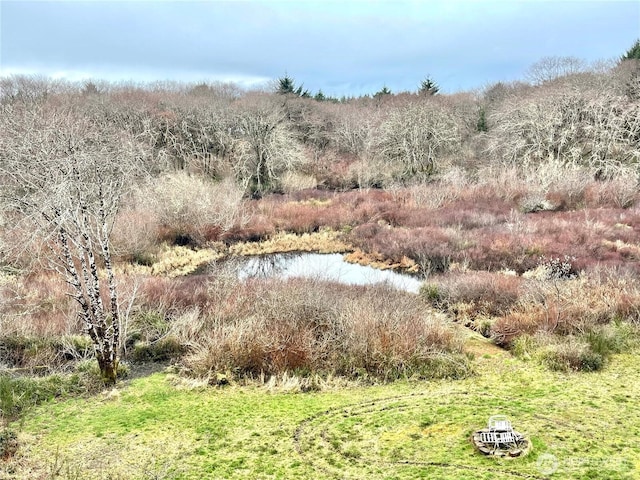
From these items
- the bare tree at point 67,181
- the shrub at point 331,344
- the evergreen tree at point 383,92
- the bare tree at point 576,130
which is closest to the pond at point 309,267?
the shrub at point 331,344

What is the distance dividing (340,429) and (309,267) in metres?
11.9

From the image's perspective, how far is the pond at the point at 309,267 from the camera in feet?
53.0

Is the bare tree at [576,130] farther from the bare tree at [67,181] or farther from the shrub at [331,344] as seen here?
the bare tree at [67,181]

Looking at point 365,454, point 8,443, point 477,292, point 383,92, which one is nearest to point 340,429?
point 365,454

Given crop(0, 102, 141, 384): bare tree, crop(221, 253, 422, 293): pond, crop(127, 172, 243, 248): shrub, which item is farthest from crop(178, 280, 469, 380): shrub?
crop(127, 172, 243, 248): shrub

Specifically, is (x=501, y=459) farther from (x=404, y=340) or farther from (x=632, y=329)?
(x=632, y=329)

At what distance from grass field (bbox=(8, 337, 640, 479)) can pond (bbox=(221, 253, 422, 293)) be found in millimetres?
7595

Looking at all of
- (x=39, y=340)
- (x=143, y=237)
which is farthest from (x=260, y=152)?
(x=39, y=340)

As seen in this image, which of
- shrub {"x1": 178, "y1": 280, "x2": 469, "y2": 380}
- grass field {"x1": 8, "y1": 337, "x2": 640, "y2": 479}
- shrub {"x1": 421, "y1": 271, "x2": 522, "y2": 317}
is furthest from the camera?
shrub {"x1": 421, "y1": 271, "x2": 522, "y2": 317}

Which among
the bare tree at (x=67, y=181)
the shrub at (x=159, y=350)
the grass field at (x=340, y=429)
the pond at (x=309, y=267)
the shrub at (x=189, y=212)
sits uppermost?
the bare tree at (x=67, y=181)

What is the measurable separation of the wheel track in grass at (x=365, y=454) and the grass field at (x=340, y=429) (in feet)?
0.05

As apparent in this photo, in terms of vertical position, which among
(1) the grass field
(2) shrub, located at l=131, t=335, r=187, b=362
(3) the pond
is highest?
(1) the grass field

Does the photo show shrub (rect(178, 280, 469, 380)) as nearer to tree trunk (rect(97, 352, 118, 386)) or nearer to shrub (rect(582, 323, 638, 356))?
tree trunk (rect(97, 352, 118, 386))

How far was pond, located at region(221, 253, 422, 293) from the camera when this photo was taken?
16.1 meters
